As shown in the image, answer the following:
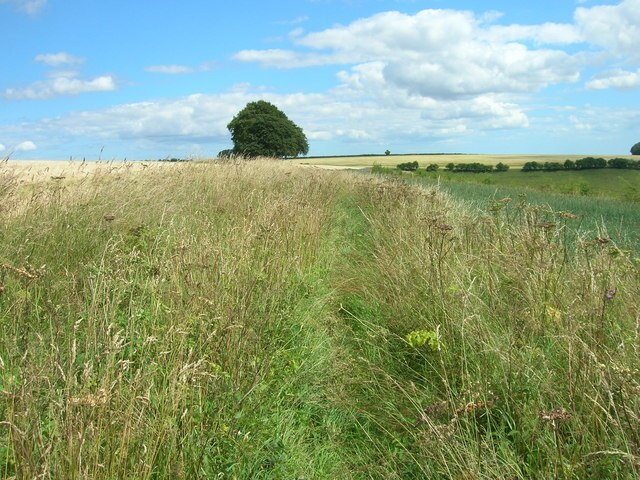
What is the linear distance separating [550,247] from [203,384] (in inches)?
122

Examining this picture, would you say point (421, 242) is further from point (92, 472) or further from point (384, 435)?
point (92, 472)

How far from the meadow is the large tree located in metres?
57.7

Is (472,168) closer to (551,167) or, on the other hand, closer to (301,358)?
(551,167)

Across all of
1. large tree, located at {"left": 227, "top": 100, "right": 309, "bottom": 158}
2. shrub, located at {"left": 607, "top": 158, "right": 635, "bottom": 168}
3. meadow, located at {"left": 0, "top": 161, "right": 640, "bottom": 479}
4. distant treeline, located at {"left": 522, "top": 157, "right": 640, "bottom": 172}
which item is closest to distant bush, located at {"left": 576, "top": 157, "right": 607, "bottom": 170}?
distant treeline, located at {"left": 522, "top": 157, "right": 640, "bottom": 172}

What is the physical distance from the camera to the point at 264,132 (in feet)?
212

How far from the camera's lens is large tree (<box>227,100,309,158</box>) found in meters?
64.4

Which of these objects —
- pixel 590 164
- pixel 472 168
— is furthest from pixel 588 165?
pixel 472 168

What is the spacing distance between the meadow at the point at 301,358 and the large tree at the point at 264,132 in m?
57.7

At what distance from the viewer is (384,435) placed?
12.6 feet

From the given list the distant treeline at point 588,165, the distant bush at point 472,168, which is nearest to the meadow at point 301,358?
the distant bush at point 472,168

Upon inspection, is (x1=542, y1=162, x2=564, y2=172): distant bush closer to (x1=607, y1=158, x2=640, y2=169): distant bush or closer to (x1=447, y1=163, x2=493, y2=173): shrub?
(x1=607, y1=158, x2=640, y2=169): distant bush

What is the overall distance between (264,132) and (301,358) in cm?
6142

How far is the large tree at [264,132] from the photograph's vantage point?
211 feet

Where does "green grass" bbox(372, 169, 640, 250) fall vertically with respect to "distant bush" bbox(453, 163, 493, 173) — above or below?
below
